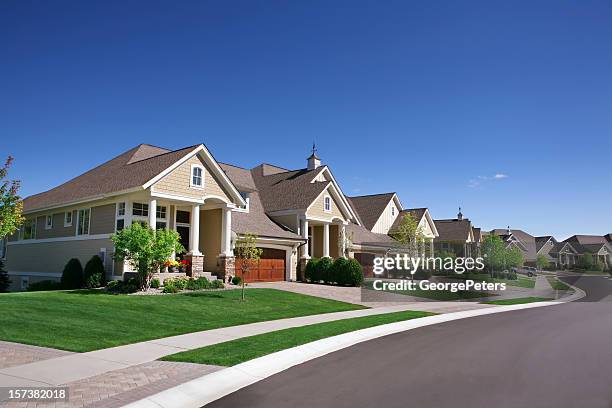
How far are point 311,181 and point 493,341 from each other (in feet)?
77.8

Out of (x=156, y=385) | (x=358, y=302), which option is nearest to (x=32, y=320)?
(x=156, y=385)

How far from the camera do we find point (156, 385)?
25.1 ft

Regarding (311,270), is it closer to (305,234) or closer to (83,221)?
(305,234)

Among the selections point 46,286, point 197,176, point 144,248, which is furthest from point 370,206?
point 144,248

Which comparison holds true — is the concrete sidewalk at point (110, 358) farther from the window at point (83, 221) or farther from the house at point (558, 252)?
the house at point (558, 252)

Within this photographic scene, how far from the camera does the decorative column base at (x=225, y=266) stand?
25.1 metres

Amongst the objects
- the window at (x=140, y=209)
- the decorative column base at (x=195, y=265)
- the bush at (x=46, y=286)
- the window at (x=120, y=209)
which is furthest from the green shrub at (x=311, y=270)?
the bush at (x=46, y=286)

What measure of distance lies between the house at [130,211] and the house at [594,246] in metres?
86.8

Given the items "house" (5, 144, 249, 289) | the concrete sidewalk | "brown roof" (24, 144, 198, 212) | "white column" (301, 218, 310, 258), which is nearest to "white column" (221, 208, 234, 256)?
"house" (5, 144, 249, 289)

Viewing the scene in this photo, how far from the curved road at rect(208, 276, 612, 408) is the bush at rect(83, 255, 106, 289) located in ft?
44.4

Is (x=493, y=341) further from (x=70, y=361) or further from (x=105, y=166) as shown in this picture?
(x=105, y=166)

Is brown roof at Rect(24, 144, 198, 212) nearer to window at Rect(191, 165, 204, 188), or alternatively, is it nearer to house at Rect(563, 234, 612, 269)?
window at Rect(191, 165, 204, 188)

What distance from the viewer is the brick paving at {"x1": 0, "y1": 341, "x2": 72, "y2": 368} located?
9009 millimetres

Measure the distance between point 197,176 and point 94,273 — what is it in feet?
21.3
